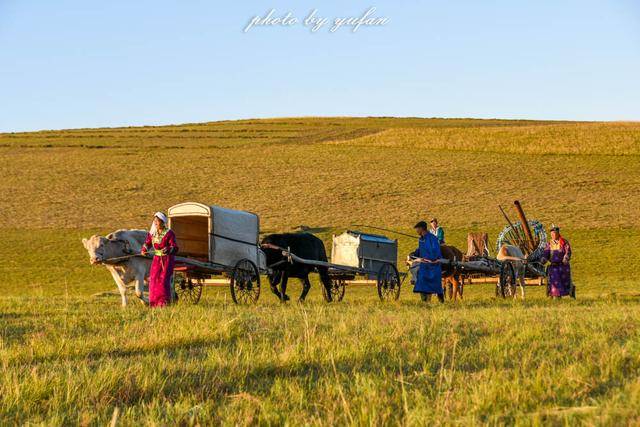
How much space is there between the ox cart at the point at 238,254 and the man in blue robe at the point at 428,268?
1.64 meters

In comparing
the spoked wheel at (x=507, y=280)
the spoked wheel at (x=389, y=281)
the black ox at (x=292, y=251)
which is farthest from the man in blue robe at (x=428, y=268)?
the spoked wheel at (x=507, y=280)

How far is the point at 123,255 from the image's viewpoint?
15852 millimetres

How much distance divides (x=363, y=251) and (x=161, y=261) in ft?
18.1

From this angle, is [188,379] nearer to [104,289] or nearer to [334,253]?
[334,253]

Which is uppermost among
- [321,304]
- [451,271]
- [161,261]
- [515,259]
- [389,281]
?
[515,259]

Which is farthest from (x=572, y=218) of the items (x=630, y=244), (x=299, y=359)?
(x=299, y=359)

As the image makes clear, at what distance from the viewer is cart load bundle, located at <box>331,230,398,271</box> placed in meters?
18.9

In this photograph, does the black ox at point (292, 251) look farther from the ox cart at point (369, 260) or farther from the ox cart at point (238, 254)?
the ox cart at point (369, 260)

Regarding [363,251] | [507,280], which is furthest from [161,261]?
[507,280]

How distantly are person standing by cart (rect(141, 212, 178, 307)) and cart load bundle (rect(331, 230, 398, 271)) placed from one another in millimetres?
5150

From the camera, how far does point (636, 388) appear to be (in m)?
5.79

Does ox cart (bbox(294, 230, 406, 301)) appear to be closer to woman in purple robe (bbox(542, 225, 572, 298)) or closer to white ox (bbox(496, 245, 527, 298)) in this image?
white ox (bbox(496, 245, 527, 298))

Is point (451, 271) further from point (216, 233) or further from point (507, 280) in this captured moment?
point (216, 233)

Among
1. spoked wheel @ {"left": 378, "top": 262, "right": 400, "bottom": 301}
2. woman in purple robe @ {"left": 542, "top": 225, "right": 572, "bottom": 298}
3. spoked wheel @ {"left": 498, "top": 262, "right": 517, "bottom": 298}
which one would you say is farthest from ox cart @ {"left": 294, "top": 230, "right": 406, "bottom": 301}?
woman in purple robe @ {"left": 542, "top": 225, "right": 572, "bottom": 298}
